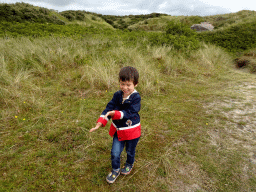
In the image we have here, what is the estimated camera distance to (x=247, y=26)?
46.4ft

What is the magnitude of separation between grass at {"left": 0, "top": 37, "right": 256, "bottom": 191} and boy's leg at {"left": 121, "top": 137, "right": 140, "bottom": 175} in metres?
0.11

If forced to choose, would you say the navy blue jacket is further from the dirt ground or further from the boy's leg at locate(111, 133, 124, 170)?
the dirt ground

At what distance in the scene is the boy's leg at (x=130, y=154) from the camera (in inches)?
77.7

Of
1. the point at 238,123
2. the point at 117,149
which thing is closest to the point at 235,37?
the point at 238,123

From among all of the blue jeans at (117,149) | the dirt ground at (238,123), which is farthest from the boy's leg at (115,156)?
the dirt ground at (238,123)

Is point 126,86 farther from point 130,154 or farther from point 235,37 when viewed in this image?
point 235,37

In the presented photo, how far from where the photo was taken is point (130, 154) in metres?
2.08

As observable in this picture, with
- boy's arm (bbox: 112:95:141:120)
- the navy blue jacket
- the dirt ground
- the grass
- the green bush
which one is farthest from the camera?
Result: the green bush

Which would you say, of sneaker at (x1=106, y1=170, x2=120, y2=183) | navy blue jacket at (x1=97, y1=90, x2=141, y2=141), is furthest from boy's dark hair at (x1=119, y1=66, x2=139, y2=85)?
sneaker at (x1=106, y1=170, x2=120, y2=183)

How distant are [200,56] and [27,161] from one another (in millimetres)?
8889

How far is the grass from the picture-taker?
2092mm

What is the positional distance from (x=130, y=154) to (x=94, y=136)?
104 centimetres

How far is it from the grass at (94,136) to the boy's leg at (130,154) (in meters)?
0.11

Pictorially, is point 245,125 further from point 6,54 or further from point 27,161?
point 6,54
